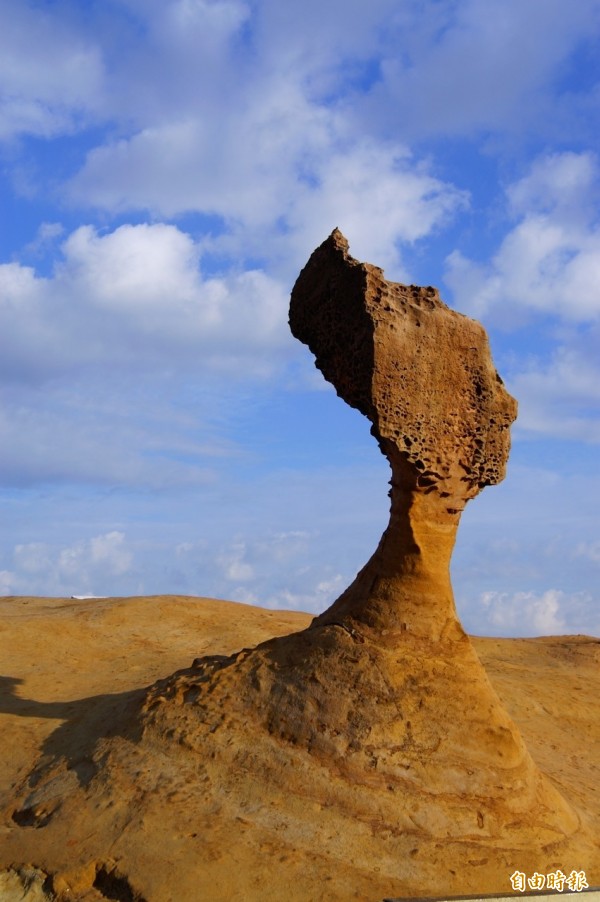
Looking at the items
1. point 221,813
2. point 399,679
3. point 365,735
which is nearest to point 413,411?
point 399,679

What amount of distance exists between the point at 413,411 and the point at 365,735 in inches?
95.6

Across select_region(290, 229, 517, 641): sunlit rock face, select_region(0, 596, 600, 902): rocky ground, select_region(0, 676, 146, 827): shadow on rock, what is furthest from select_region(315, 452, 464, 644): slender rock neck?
select_region(0, 676, 146, 827): shadow on rock

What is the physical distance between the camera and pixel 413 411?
655 cm

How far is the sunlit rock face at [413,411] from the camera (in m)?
6.51

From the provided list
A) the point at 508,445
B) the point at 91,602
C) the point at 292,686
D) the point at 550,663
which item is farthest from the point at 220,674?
the point at 550,663

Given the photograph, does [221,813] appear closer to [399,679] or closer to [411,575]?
[399,679]

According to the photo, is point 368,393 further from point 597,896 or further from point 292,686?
point 597,896

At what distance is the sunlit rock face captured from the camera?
6.51 meters

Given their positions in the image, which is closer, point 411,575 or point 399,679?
point 399,679

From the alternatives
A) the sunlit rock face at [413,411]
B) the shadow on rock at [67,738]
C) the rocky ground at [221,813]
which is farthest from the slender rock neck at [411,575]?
the shadow on rock at [67,738]

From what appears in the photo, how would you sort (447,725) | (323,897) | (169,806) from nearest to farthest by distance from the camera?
(323,897), (169,806), (447,725)

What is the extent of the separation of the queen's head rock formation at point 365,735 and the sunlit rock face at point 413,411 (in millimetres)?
16

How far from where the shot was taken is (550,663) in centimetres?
1339

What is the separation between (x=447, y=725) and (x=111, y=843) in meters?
2.50
